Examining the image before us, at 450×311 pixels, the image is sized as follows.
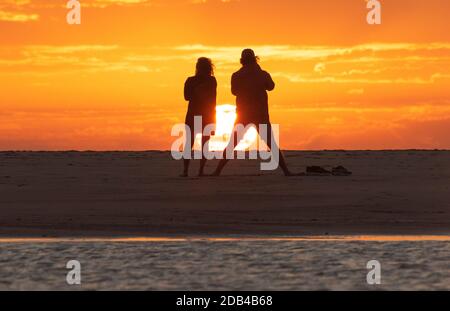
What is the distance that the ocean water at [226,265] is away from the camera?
28.6 ft

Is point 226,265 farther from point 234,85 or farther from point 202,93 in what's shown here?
point 202,93

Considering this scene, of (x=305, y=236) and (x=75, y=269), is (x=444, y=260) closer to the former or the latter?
(x=305, y=236)

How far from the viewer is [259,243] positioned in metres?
11.0

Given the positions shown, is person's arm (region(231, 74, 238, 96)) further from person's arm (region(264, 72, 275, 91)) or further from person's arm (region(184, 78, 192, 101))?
person's arm (region(184, 78, 192, 101))

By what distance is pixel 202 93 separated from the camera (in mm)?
19562

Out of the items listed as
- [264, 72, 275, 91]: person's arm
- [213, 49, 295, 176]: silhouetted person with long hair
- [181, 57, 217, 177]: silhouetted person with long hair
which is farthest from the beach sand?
[264, 72, 275, 91]: person's arm

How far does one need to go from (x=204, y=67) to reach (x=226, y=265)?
33.7 feet

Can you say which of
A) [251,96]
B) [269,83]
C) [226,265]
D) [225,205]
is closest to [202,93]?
[251,96]

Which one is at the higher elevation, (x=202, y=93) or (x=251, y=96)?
(x=202, y=93)

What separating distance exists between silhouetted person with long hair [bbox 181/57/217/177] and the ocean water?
8683mm

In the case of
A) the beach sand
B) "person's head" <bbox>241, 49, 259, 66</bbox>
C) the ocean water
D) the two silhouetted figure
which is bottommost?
the ocean water

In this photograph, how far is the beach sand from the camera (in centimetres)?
1222
